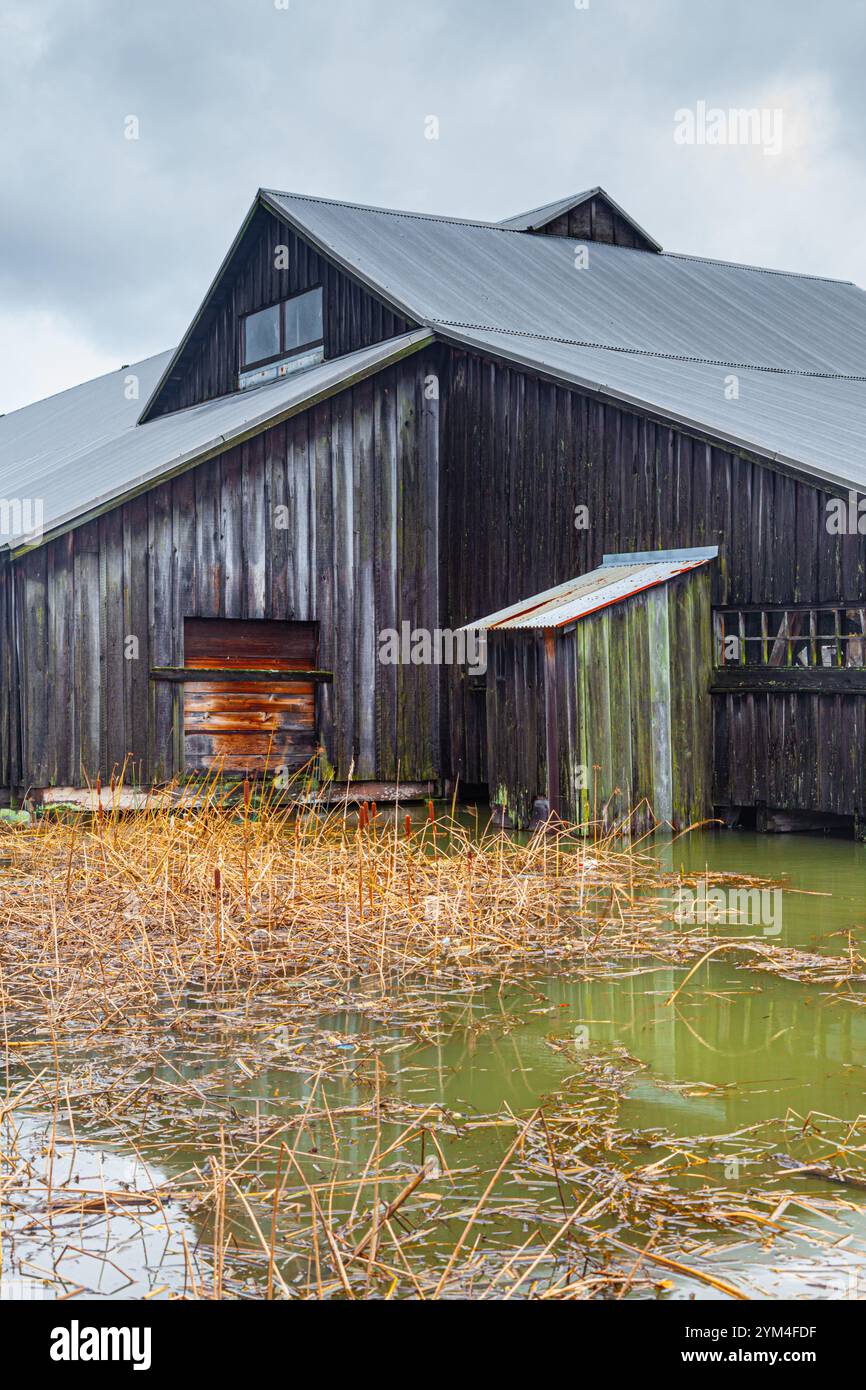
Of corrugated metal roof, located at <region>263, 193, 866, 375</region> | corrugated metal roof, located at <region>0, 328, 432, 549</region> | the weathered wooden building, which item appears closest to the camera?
the weathered wooden building

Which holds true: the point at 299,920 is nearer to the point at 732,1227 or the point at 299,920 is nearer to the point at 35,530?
the point at 732,1227

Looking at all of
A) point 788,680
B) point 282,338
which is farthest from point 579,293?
point 788,680

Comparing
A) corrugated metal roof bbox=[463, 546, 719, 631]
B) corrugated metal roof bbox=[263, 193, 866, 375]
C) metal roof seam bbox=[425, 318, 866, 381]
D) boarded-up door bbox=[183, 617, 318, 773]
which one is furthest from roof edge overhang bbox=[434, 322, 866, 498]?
boarded-up door bbox=[183, 617, 318, 773]

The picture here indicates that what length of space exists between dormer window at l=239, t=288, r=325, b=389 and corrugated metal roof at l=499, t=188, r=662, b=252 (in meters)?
4.97

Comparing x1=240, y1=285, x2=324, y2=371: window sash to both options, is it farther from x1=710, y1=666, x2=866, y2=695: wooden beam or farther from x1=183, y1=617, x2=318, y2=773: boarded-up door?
→ x1=710, y1=666, x2=866, y2=695: wooden beam

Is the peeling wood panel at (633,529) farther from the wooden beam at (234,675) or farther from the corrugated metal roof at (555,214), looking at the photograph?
the corrugated metal roof at (555,214)

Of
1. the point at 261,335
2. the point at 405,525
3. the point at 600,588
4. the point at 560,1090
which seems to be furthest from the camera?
the point at 261,335

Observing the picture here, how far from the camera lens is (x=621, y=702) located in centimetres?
1354

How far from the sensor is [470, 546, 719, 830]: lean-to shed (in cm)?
1351

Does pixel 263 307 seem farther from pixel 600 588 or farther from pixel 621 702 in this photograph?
pixel 621 702

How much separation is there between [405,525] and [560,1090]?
12.8 m
